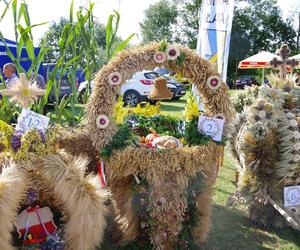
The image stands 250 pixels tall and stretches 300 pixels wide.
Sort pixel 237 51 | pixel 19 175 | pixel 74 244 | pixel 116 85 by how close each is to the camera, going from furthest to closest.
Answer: pixel 237 51 < pixel 116 85 < pixel 74 244 < pixel 19 175

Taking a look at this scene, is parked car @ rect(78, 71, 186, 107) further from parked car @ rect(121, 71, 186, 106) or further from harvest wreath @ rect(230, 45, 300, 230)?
harvest wreath @ rect(230, 45, 300, 230)

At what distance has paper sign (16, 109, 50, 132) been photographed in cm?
209

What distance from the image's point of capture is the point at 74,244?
6.78ft

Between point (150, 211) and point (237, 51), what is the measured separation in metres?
31.2

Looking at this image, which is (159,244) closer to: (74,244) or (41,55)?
(74,244)

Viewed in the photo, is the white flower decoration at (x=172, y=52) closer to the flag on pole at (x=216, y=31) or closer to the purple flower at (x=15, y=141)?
the purple flower at (x=15, y=141)

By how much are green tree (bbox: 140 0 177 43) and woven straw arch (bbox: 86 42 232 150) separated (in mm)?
33814

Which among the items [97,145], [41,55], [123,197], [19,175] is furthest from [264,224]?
[41,55]

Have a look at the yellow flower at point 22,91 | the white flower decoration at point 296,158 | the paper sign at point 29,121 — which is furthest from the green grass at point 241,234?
the yellow flower at point 22,91

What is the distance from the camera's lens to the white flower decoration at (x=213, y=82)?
2443mm

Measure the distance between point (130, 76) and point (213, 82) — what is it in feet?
1.95

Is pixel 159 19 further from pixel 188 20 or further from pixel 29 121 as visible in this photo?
pixel 29 121

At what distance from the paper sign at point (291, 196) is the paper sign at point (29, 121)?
6.89 feet

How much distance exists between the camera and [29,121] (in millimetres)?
2105
